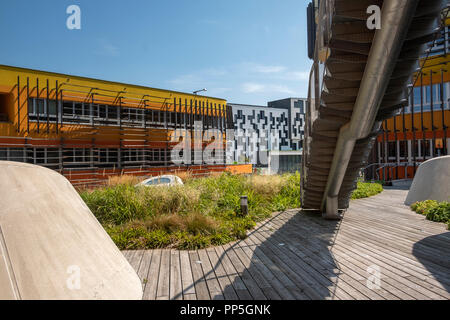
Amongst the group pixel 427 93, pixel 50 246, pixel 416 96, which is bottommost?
pixel 50 246

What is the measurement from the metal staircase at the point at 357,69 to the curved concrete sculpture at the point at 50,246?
164 inches

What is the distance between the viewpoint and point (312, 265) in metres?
5.24

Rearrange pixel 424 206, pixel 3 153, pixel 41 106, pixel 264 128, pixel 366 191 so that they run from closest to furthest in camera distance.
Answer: pixel 424 206 → pixel 366 191 → pixel 3 153 → pixel 41 106 → pixel 264 128

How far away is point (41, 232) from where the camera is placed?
3176 mm

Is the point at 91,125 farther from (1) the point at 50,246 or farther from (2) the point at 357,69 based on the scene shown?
(2) the point at 357,69

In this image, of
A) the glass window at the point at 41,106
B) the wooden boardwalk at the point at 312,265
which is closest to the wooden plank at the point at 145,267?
the wooden boardwalk at the point at 312,265

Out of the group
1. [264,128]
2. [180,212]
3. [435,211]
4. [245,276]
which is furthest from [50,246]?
[264,128]

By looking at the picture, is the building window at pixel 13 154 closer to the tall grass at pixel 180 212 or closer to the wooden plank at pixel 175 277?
the tall grass at pixel 180 212

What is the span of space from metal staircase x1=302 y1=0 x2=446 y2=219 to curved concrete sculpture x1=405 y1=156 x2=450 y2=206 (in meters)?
4.33

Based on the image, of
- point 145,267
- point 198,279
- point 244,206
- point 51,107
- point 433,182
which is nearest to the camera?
point 198,279

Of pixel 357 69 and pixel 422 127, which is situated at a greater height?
pixel 422 127

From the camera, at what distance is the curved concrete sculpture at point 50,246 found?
2.76 meters

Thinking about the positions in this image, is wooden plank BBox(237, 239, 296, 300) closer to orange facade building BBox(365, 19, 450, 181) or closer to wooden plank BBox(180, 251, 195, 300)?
wooden plank BBox(180, 251, 195, 300)

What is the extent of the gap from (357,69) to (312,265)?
3.32 metres
